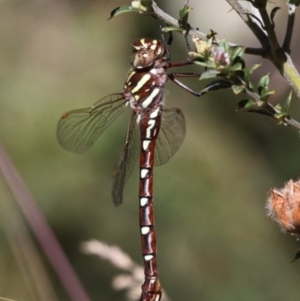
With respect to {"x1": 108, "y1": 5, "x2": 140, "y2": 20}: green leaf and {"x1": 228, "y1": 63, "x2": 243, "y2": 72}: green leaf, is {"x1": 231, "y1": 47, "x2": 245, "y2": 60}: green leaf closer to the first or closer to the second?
{"x1": 228, "y1": 63, "x2": 243, "y2": 72}: green leaf

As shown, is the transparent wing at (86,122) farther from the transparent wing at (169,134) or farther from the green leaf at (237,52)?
the green leaf at (237,52)

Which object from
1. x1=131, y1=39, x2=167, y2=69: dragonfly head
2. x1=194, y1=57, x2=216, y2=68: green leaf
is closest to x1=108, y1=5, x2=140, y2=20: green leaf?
x1=194, y1=57, x2=216, y2=68: green leaf

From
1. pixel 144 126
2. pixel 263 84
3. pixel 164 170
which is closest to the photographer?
pixel 263 84

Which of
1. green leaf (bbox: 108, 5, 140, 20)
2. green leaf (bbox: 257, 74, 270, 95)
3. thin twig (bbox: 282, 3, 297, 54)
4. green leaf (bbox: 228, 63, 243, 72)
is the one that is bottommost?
green leaf (bbox: 257, 74, 270, 95)

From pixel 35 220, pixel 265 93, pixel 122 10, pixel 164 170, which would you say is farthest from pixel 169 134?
pixel 164 170

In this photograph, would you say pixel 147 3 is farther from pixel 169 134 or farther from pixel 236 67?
pixel 169 134

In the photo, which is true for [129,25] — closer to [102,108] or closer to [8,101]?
[8,101]

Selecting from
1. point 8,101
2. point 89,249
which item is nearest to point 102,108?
point 89,249

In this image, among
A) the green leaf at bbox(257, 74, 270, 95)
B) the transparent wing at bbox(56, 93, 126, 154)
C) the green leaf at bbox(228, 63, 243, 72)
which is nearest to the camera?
the green leaf at bbox(228, 63, 243, 72)
